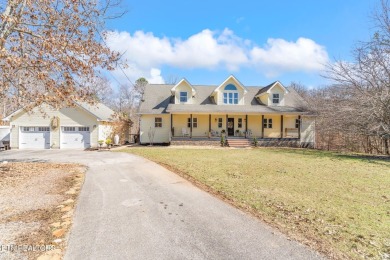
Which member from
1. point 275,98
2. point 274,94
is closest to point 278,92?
point 274,94

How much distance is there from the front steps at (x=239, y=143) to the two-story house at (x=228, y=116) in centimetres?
58

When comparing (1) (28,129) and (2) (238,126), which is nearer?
(1) (28,129)

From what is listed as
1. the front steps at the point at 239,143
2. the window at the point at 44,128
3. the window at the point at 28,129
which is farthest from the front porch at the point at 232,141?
the window at the point at 28,129

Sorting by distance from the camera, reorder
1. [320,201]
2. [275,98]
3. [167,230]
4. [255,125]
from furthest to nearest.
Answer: [255,125]
[275,98]
[320,201]
[167,230]

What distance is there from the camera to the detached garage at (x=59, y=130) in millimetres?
19562

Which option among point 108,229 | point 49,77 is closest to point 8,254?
point 108,229

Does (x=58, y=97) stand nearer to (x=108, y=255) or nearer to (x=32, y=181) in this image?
(x=32, y=181)

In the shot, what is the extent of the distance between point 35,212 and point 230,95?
66.0 ft

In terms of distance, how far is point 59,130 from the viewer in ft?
64.9

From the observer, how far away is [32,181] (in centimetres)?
770

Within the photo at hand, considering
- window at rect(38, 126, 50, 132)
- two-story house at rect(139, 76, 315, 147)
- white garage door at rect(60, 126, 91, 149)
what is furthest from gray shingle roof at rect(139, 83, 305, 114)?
window at rect(38, 126, 50, 132)

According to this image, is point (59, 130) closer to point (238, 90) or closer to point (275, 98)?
point (238, 90)

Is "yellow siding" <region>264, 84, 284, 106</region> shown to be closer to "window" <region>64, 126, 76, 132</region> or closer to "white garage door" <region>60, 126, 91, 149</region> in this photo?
"white garage door" <region>60, 126, 91, 149</region>

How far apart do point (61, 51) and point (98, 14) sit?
223 centimetres
